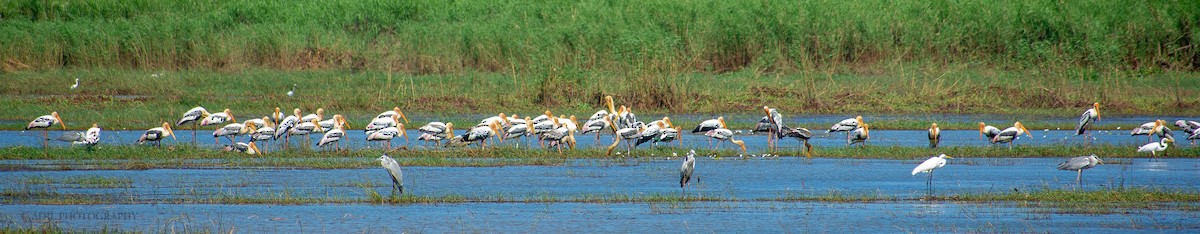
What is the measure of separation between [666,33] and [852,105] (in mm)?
7115

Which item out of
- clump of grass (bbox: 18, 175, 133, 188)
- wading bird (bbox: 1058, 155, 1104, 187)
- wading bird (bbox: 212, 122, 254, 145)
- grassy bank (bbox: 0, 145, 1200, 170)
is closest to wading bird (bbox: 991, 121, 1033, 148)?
grassy bank (bbox: 0, 145, 1200, 170)

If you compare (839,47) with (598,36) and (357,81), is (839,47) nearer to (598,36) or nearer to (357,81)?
(598,36)

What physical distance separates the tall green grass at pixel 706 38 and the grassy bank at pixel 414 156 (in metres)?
11.6

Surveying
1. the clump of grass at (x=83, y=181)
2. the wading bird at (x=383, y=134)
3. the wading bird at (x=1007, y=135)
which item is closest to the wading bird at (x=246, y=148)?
the wading bird at (x=383, y=134)

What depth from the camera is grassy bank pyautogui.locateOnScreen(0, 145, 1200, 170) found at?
15.5 m

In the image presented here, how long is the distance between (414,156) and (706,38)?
48.4ft

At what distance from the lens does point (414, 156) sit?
55.5 feet

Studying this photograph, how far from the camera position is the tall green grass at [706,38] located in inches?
1176

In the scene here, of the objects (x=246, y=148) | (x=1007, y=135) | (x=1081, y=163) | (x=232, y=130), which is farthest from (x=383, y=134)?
(x=1081, y=163)

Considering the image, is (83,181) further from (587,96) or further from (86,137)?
(587,96)

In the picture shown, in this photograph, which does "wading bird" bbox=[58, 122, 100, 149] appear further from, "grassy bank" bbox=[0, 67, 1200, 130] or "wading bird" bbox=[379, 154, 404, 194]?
"wading bird" bbox=[379, 154, 404, 194]

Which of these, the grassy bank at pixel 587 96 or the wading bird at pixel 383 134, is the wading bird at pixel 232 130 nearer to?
the wading bird at pixel 383 134

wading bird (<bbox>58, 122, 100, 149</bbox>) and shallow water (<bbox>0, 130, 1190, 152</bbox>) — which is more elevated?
wading bird (<bbox>58, 122, 100, 149</bbox>)

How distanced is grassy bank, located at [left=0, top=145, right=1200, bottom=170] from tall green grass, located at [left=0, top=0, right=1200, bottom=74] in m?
11.6
